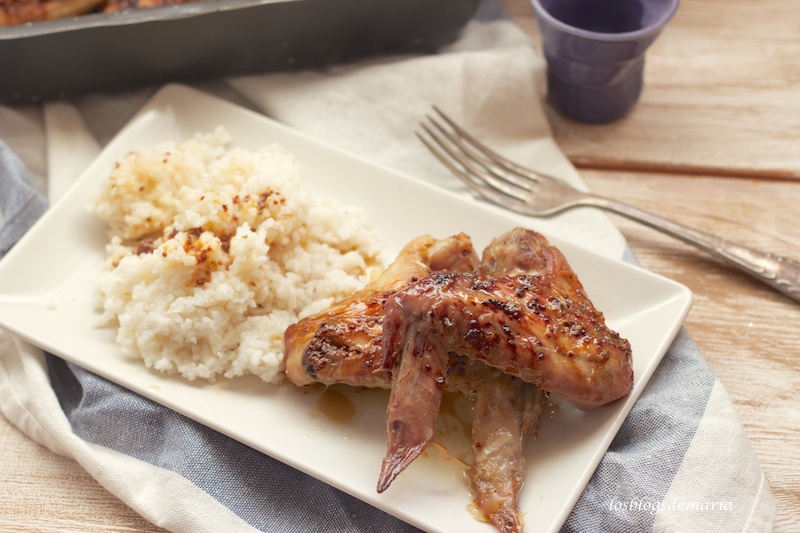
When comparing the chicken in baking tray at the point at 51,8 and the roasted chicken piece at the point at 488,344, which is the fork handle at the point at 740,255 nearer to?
the roasted chicken piece at the point at 488,344

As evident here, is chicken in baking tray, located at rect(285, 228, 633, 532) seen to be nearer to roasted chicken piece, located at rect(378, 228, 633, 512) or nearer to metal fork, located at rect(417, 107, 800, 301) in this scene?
roasted chicken piece, located at rect(378, 228, 633, 512)

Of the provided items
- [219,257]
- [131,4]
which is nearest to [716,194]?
[219,257]

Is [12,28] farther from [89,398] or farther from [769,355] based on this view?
[769,355]

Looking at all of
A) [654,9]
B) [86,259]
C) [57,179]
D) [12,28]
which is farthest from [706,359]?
[12,28]

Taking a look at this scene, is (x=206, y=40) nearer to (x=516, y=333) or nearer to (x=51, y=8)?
(x=51, y=8)

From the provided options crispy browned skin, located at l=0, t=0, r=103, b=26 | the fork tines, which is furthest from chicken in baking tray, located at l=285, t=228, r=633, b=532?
crispy browned skin, located at l=0, t=0, r=103, b=26

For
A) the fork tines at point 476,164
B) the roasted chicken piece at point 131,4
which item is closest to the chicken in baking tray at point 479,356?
the fork tines at point 476,164
